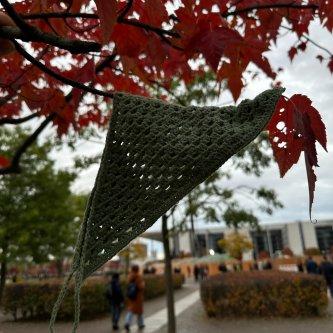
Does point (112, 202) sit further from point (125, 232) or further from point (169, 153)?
point (169, 153)

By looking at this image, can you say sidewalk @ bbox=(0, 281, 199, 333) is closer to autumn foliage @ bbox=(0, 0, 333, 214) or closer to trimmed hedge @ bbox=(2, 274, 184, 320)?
trimmed hedge @ bbox=(2, 274, 184, 320)

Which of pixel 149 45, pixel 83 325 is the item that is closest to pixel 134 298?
pixel 83 325

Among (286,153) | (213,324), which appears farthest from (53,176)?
(286,153)

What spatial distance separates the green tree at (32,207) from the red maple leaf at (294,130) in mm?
12661

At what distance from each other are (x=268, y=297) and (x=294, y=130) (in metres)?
9.78

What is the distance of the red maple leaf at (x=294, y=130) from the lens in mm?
1458

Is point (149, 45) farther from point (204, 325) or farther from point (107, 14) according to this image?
point (204, 325)

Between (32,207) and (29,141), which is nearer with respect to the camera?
(29,141)

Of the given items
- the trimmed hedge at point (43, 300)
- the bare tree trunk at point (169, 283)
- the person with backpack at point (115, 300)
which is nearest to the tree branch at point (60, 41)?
the bare tree trunk at point (169, 283)

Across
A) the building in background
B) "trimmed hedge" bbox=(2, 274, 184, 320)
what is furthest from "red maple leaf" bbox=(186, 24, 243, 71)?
the building in background

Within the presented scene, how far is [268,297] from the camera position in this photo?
1016 centimetres

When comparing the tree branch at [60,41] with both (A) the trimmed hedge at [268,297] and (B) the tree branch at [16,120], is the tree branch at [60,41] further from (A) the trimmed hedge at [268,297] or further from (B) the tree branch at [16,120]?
(A) the trimmed hedge at [268,297]

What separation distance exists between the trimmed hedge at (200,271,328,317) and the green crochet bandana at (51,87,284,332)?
10042 mm

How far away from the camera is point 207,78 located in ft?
26.5
